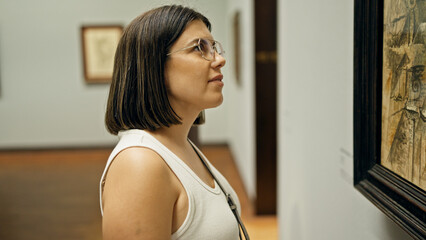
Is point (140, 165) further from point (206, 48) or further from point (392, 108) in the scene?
point (392, 108)

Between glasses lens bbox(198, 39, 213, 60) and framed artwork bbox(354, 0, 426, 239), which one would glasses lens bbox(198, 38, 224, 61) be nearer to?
glasses lens bbox(198, 39, 213, 60)

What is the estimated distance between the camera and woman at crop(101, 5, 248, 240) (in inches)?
36.6

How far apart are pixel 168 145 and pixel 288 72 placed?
1418 millimetres

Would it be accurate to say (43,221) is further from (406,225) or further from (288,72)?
(406,225)

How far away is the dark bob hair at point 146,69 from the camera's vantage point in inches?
41.0

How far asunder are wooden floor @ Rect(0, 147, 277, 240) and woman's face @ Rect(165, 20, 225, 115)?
8.44ft

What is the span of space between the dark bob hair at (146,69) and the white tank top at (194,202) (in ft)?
0.17

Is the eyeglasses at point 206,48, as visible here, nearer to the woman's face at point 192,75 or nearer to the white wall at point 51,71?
the woman's face at point 192,75

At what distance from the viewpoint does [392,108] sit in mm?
928

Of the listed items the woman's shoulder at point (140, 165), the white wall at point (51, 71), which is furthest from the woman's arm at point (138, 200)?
the white wall at point (51, 71)

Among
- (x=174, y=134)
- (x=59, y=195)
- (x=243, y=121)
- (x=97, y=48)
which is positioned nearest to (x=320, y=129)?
(x=174, y=134)

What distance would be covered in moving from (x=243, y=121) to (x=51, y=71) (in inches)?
158

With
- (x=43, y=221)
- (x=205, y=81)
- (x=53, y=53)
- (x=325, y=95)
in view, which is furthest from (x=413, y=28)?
(x=53, y=53)

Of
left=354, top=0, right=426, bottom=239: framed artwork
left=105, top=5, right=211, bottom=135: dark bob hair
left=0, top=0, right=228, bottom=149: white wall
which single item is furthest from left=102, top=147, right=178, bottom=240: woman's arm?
left=0, top=0, right=228, bottom=149: white wall
